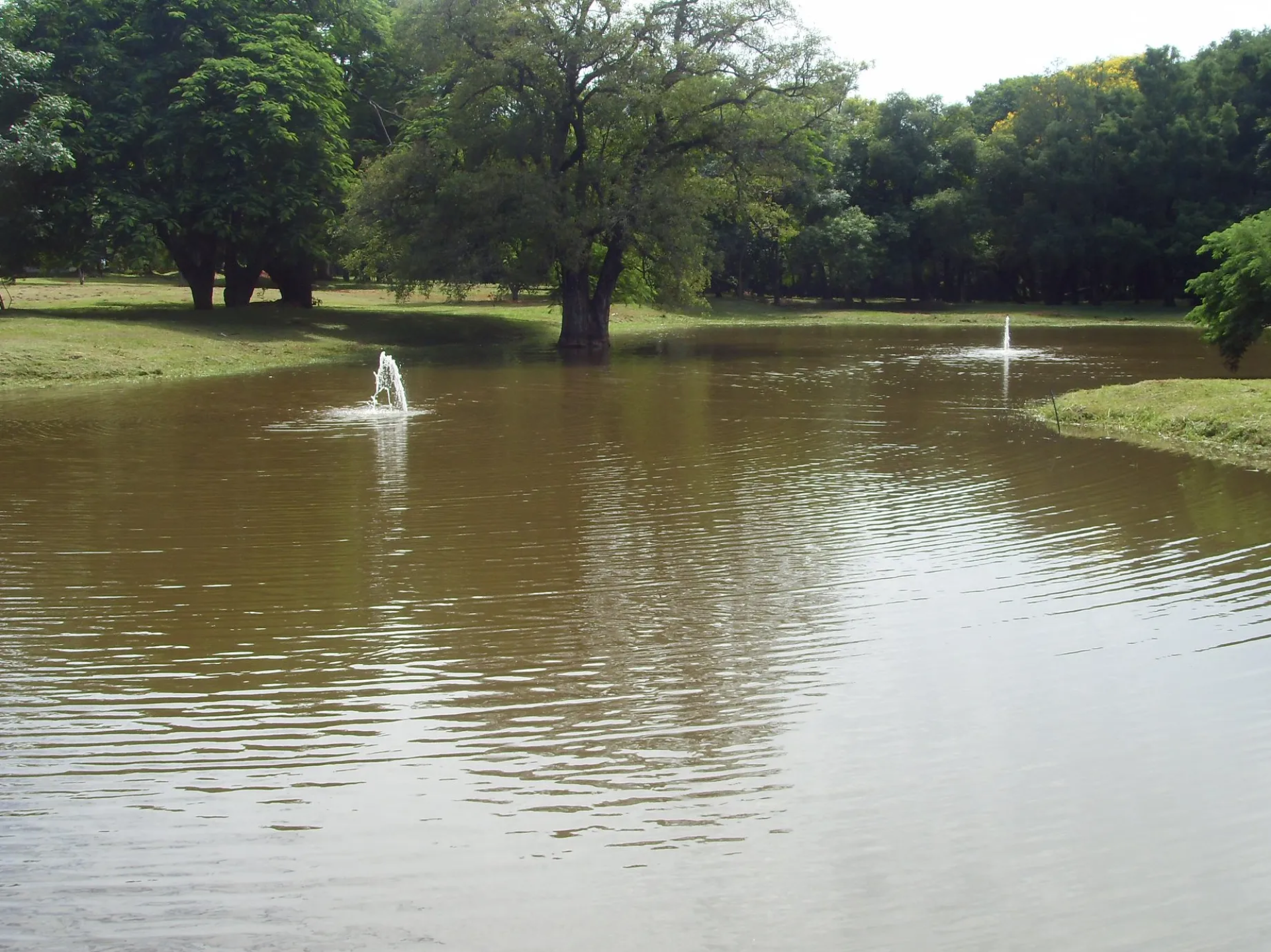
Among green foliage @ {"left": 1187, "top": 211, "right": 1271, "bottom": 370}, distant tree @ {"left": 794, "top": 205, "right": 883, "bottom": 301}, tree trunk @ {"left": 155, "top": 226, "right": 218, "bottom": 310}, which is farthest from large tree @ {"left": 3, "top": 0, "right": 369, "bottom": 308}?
distant tree @ {"left": 794, "top": 205, "right": 883, "bottom": 301}

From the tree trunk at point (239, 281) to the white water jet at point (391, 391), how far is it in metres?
16.5

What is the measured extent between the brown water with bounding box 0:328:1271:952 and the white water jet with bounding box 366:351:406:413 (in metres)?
7.12

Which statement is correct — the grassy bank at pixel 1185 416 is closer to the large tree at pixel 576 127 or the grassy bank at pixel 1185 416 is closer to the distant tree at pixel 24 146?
the large tree at pixel 576 127

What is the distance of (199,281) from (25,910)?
37.4m

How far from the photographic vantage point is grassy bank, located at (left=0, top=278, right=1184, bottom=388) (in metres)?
28.2

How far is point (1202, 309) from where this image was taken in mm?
21547

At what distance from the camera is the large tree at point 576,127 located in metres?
34.3

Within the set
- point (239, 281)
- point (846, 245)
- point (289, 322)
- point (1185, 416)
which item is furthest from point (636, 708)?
point (846, 245)

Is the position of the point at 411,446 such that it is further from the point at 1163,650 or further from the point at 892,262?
the point at 892,262

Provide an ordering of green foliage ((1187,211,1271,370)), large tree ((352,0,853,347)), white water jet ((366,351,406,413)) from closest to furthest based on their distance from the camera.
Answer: green foliage ((1187,211,1271,370)) < white water jet ((366,351,406,413)) < large tree ((352,0,853,347))

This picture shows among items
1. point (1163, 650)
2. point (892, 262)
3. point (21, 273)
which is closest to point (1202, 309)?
point (1163, 650)

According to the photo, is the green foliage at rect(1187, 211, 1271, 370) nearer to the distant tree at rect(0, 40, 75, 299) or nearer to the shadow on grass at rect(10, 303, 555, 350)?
the shadow on grass at rect(10, 303, 555, 350)

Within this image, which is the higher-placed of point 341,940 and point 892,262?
point 892,262

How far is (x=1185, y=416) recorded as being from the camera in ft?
55.9
